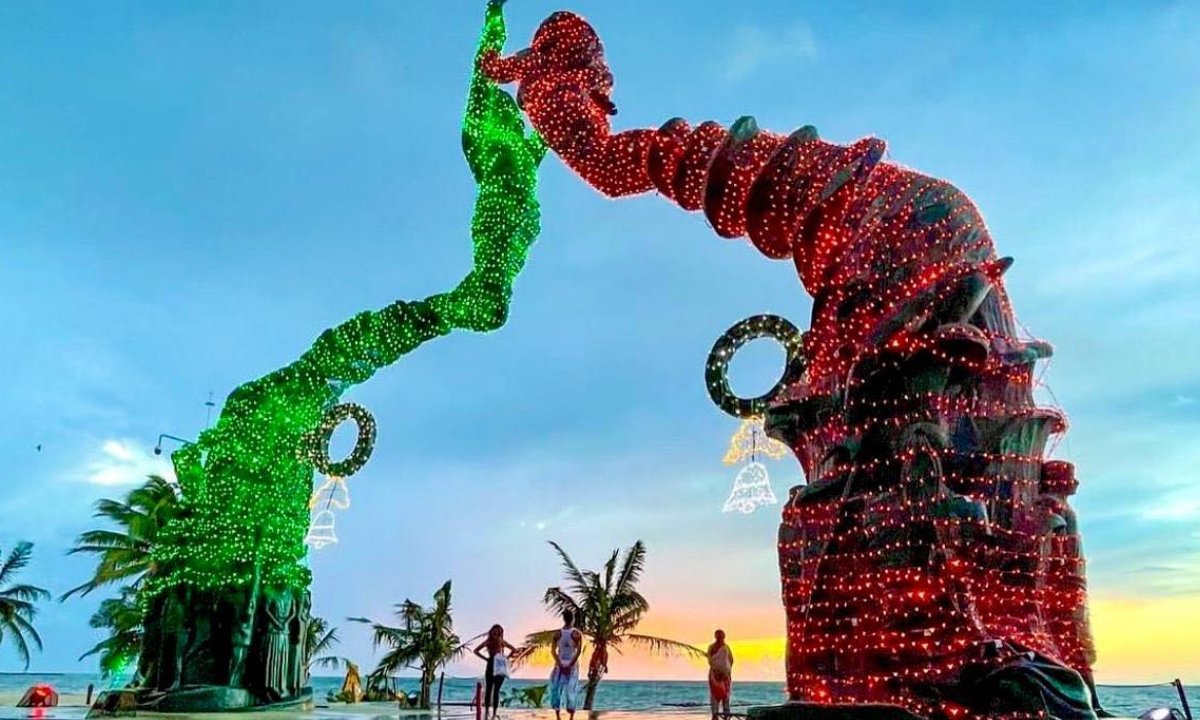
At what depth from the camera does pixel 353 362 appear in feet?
56.5

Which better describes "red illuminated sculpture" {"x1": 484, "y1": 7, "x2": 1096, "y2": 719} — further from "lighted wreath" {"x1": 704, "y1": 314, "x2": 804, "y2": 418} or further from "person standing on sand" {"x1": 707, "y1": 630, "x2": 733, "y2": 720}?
"person standing on sand" {"x1": 707, "y1": 630, "x2": 733, "y2": 720}

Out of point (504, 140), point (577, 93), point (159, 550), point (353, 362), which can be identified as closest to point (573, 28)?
point (577, 93)

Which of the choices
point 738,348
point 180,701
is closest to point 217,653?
point 180,701

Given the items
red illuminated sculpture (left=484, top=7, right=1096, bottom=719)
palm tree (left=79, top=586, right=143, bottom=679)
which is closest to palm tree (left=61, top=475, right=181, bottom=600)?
palm tree (left=79, top=586, right=143, bottom=679)

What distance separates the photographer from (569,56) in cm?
1412

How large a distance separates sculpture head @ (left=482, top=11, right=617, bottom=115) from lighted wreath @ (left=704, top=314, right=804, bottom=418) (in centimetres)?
426

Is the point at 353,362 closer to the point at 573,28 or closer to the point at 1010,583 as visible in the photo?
the point at 573,28

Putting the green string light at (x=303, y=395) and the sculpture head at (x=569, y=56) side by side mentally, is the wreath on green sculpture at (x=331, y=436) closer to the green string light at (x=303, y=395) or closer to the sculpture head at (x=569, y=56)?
the green string light at (x=303, y=395)

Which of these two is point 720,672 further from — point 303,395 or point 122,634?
point 122,634

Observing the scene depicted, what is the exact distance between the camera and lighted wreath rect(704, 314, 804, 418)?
37.3 feet

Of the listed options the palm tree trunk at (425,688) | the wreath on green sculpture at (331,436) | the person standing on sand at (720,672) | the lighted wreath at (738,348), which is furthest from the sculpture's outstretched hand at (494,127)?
the palm tree trunk at (425,688)

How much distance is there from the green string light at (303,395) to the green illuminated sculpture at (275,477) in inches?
0.8

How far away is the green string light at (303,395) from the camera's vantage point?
1603 centimetres

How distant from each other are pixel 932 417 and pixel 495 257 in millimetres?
9959
